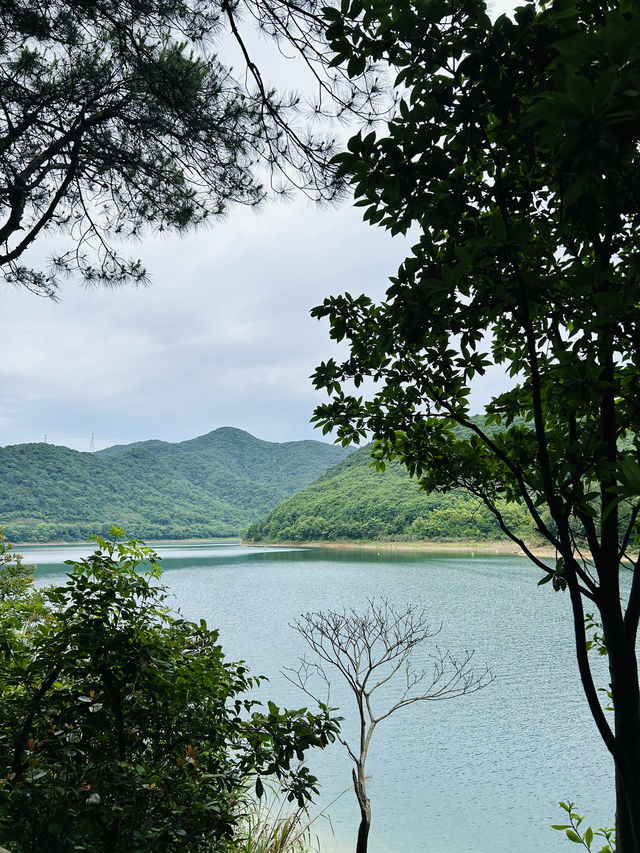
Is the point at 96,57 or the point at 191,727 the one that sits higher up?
the point at 96,57

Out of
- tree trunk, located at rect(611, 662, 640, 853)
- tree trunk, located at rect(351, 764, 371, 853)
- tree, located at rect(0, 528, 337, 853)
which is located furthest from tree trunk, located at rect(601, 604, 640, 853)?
tree trunk, located at rect(351, 764, 371, 853)

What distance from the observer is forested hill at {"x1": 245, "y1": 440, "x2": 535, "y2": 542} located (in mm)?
28922

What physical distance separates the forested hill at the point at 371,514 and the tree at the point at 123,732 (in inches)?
828

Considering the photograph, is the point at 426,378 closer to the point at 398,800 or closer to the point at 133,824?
the point at 133,824

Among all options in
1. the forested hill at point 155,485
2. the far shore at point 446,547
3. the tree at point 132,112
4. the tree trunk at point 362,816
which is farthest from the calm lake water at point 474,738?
the far shore at point 446,547

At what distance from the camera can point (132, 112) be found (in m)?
2.55

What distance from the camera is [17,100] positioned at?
2.46 meters

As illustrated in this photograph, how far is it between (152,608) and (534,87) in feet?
5.27

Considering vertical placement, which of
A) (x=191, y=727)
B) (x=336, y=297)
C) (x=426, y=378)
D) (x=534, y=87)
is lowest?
(x=191, y=727)

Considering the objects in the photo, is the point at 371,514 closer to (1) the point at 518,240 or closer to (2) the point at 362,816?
(2) the point at 362,816

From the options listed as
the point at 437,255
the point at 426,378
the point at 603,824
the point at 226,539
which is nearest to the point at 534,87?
the point at 437,255

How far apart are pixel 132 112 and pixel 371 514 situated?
104ft

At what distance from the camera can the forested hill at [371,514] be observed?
94.9 feet

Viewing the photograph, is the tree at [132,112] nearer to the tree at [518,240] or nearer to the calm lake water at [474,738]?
the tree at [518,240]
